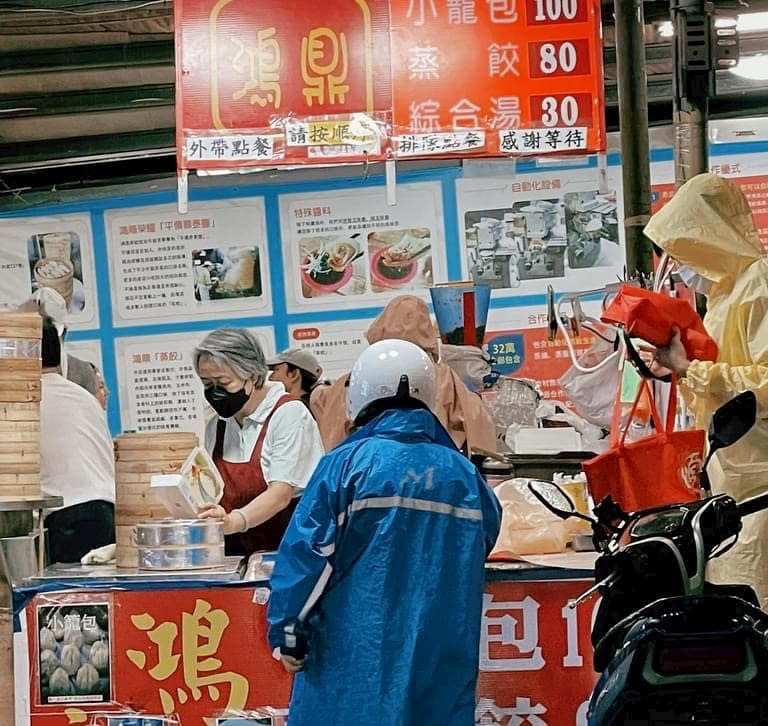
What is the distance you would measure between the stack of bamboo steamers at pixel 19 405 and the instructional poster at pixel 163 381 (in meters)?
3.12

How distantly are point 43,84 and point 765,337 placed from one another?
15.9 feet

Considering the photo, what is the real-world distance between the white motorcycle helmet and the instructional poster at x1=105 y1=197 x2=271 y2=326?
148 inches

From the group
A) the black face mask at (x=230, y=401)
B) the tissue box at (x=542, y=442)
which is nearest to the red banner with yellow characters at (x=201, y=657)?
the black face mask at (x=230, y=401)

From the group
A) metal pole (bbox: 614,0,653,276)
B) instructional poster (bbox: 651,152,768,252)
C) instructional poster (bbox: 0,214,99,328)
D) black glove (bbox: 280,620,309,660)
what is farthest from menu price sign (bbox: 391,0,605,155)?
instructional poster (bbox: 0,214,99,328)

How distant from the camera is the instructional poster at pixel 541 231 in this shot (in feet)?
22.2

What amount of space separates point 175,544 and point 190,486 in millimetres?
→ 191

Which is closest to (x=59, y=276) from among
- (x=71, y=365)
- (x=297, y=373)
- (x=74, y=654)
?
(x=71, y=365)

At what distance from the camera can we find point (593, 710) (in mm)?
2201

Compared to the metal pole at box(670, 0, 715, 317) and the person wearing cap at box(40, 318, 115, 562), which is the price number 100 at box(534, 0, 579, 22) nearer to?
the metal pole at box(670, 0, 715, 317)

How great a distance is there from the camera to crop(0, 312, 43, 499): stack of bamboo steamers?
390cm

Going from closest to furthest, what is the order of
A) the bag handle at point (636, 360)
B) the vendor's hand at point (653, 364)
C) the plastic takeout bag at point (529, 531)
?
the bag handle at point (636, 360) < the vendor's hand at point (653, 364) < the plastic takeout bag at point (529, 531)

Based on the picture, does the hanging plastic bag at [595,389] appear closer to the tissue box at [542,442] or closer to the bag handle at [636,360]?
the tissue box at [542,442]

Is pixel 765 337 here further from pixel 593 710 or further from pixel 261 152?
pixel 261 152

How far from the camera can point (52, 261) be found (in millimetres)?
7188
